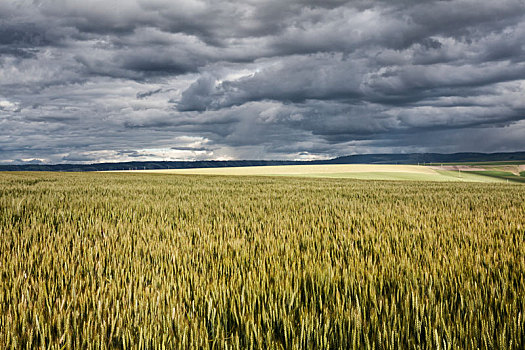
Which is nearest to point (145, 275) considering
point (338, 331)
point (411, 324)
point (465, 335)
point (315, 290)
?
point (315, 290)

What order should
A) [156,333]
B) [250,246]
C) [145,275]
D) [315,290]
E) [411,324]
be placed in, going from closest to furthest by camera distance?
[156,333], [411,324], [315,290], [145,275], [250,246]

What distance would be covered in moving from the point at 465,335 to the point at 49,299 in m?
3.30

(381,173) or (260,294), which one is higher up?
(260,294)

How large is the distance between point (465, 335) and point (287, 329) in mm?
1204

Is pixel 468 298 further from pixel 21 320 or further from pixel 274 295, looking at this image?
pixel 21 320

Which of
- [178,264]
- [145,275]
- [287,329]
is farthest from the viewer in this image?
[178,264]

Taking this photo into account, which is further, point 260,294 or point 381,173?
point 381,173

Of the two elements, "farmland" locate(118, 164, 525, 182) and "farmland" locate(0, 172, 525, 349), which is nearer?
"farmland" locate(0, 172, 525, 349)

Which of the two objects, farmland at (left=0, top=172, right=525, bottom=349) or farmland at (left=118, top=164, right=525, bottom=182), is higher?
farmland at (left=0, top=172, right=525, bottom=349)

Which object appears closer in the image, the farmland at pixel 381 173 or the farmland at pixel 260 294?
the farmland at pixel 260 294

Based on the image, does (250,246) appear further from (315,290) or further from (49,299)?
(49,299)

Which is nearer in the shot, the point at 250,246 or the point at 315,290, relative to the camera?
the point at 315,290

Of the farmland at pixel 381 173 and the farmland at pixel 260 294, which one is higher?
the farmland at pixel 260 294

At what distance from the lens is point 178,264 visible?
4277 mm
